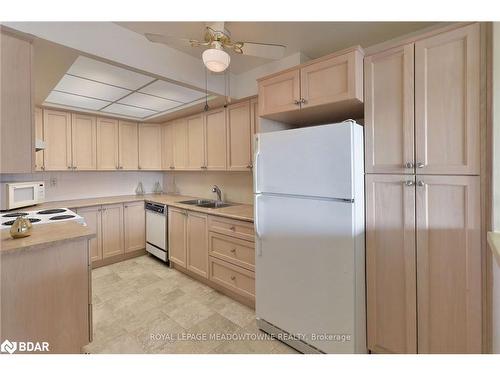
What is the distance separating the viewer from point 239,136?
9.02 feet

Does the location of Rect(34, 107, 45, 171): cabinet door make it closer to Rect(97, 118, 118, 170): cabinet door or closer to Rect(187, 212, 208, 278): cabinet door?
Rect(97, 118, 118, 170): cabinet door

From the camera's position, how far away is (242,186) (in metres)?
3.14

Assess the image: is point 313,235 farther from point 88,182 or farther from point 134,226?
point 88,182

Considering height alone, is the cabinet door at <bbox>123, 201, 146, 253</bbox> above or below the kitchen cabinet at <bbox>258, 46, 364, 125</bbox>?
below

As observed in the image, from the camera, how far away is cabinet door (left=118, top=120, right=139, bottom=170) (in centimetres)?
366

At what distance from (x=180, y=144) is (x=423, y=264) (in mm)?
3236

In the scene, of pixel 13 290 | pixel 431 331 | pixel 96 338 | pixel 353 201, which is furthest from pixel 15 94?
pixel 431 331

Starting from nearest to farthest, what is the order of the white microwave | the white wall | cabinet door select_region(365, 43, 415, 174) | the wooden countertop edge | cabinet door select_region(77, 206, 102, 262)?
the wooden countertop edge < the white wall < cabinet door select_region(365, 43, 415, 174) < the white microwave < cabinet door select_region(77, 206, 102, 262)

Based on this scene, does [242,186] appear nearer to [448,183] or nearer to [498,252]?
[448,183]

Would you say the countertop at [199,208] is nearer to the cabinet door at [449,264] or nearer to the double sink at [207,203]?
the double sink at [207,203]

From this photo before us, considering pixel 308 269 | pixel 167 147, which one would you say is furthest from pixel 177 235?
pixel 308 269

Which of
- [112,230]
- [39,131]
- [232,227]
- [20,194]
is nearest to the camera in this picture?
[232,227]

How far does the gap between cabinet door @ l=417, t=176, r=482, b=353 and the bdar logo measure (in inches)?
87.3

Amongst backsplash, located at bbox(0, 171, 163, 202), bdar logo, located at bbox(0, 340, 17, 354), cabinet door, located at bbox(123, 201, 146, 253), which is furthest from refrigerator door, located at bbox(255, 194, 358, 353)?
backsplash, located at bbox(0, 171, 163, 202)
